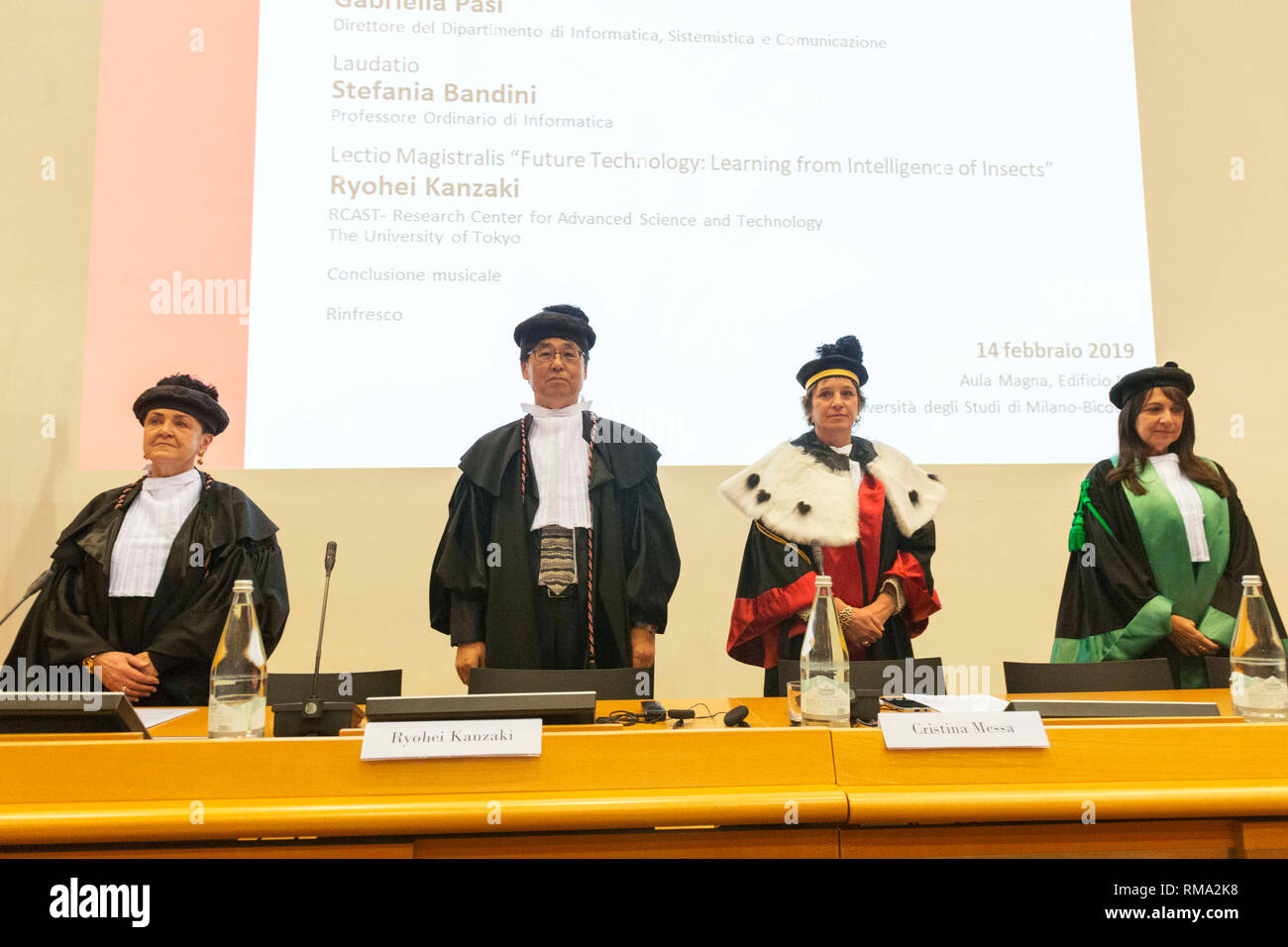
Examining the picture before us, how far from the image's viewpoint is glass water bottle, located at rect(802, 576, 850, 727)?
4.59ft

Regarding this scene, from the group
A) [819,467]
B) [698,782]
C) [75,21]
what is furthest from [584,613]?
[75,21]

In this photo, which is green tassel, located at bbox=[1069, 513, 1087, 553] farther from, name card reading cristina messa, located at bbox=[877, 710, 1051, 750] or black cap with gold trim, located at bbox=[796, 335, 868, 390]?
name card reading cristina messa, located at bbox=[877, 710, 1051, 750]

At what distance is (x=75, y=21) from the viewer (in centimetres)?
368

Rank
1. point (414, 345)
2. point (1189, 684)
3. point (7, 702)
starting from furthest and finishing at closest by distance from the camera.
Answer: point (414, 345)
point (1189, 684)
point (7, 702)

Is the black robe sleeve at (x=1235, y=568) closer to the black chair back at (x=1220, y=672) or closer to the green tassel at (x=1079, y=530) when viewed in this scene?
the green tassel at (x=1079, y=530)

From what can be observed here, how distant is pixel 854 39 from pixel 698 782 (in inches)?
134

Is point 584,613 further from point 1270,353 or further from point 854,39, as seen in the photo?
point 1270,353

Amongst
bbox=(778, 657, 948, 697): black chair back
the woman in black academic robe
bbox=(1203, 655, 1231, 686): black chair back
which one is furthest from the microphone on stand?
bbox=(1203, 655, 1231, 686): black chair back

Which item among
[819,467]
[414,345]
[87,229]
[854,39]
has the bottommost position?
[819,467]

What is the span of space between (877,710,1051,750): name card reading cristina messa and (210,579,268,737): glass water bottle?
97 centimetres

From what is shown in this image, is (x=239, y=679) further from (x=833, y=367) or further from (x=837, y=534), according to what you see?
(x=833, y=367)

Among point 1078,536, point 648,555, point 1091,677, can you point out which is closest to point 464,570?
point 648,555
